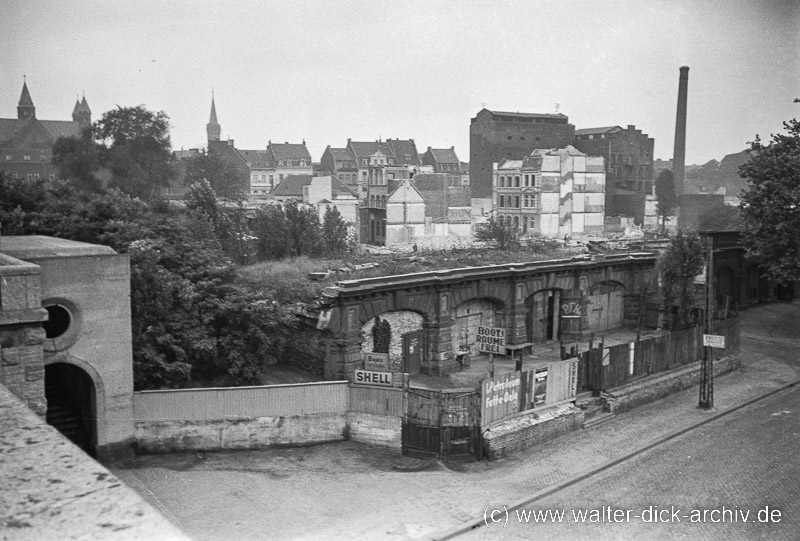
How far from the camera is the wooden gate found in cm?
2023

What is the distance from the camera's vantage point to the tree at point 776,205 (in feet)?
123

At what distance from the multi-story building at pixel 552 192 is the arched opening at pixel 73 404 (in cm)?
5266

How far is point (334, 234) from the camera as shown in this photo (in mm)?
47625

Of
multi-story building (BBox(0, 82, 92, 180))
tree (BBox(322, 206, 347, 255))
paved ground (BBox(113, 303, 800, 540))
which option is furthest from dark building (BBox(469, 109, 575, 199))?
paved ground (BBox(113, 303, 800, 540))

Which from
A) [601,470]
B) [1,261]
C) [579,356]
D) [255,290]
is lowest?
[601,470]

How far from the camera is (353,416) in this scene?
21219mm

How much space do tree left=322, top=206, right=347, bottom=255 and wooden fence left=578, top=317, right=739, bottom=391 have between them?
70.0 ft

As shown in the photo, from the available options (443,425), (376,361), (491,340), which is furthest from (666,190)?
(443,425)

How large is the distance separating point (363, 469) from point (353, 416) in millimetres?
2142

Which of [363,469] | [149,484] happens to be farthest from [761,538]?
[149,484]

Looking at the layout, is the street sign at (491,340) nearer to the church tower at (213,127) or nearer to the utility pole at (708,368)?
the utility pole at (708,368)

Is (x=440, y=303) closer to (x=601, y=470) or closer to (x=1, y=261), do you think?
(x=601, y=470)

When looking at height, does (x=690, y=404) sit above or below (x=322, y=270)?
below

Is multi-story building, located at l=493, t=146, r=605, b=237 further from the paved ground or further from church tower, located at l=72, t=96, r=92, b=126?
the paved ground
